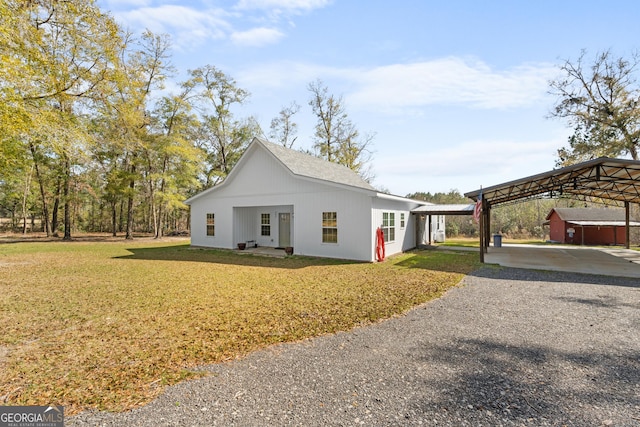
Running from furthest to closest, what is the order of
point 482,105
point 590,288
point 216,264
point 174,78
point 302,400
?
point 174,78
point 482,105
point 216,264
point 590,288
point 302,400

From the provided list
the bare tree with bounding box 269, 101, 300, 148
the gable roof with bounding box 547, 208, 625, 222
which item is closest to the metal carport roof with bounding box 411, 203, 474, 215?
the gable roof with bounding box 547, 208, 625, 222

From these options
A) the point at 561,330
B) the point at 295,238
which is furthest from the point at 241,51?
the point at 561,330

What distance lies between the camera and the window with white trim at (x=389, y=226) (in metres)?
13.2

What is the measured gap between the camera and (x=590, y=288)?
766 cm

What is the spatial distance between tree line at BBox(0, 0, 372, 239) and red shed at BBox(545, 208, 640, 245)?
17.9 metres

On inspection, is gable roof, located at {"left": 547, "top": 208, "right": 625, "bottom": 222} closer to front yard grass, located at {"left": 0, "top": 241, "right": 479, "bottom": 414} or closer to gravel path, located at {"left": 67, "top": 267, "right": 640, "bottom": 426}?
front yard grass, located at {"left": 0, "top": 241, "right": 479, "bottom": 414}

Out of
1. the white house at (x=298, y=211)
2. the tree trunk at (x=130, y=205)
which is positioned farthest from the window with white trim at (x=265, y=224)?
the tree trunk at (x=130, y=205)

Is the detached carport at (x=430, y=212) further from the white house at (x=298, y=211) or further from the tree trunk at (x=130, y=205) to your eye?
the tree trunk at (x=130, y=205)

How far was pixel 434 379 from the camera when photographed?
3.28m

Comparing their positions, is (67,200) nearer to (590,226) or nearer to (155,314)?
(155,314)

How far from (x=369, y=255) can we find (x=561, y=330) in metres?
7.46

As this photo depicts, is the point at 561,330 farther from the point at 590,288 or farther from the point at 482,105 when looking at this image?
the point at 482,105

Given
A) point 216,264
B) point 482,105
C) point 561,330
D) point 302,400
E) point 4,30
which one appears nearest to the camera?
point 302,400

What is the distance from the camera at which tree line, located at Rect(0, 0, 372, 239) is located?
34.6 ft
